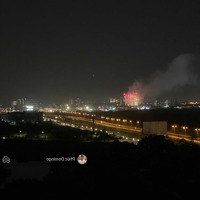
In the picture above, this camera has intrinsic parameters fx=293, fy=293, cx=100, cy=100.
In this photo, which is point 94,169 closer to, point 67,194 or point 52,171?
point 52,171

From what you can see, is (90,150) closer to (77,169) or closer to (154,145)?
(154,145)

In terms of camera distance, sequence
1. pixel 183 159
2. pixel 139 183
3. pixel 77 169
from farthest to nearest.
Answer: pixel 183 159 → pixel 77 169 → pixel 139 183

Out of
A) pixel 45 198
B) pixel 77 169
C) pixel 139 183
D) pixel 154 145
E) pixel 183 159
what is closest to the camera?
pixel 45 198

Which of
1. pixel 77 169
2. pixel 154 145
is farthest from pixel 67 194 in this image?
pixel 154 145

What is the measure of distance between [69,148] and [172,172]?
635cm

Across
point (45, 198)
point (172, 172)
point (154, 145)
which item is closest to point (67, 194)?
point (45, 198)

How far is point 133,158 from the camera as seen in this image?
536 inches

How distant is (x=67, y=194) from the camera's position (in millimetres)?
9703

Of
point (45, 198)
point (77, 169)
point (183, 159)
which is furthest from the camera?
point (183, 159)

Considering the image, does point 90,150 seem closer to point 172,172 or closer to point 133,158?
point 133,158

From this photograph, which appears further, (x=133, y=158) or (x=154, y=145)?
(x=154, y=145)

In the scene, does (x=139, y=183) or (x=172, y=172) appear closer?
(x=139, y=183)

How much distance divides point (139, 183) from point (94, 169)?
2352 millimetres

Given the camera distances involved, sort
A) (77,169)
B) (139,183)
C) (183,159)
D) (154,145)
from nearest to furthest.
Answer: (139,183) < (77,169) < (183,159) < (154,145)
